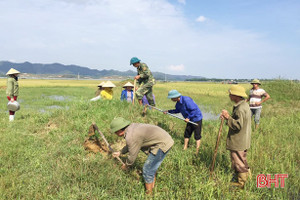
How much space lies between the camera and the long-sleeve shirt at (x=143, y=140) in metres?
2.74

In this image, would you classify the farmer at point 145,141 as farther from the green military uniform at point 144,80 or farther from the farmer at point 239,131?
the green military uniform at point 144,80

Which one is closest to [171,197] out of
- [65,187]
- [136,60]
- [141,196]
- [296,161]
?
[141,196]

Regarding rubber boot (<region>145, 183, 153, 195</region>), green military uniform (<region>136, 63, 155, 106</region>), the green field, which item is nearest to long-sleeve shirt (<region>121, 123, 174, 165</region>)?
rubber boot (<region>145, 183, 153, 195</region>)

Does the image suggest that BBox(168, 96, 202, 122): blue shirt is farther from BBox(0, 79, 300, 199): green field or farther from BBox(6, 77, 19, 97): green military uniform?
BBox(6, 77, 19, 97): green military uniform

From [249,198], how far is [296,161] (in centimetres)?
207

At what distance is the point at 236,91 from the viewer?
3.07 m

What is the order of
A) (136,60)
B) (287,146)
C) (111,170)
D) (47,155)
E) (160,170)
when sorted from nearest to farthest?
(111,170) < (160,170) < (47,155) < (287,146) < (136,60)

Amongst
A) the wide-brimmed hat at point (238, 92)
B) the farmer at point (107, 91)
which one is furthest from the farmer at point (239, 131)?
the farmer at point (107, 91)

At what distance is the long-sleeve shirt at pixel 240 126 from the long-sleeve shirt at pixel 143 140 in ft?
3.61

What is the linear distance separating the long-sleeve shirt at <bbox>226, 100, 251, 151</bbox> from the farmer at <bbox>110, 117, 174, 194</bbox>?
3.58ft

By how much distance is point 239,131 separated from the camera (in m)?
3.12

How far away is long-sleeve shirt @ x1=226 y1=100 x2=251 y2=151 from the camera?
3.02m

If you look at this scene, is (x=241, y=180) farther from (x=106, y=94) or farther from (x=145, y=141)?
(x=106, y=94)

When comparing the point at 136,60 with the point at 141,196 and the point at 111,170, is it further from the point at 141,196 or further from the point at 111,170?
the point at 141,196
